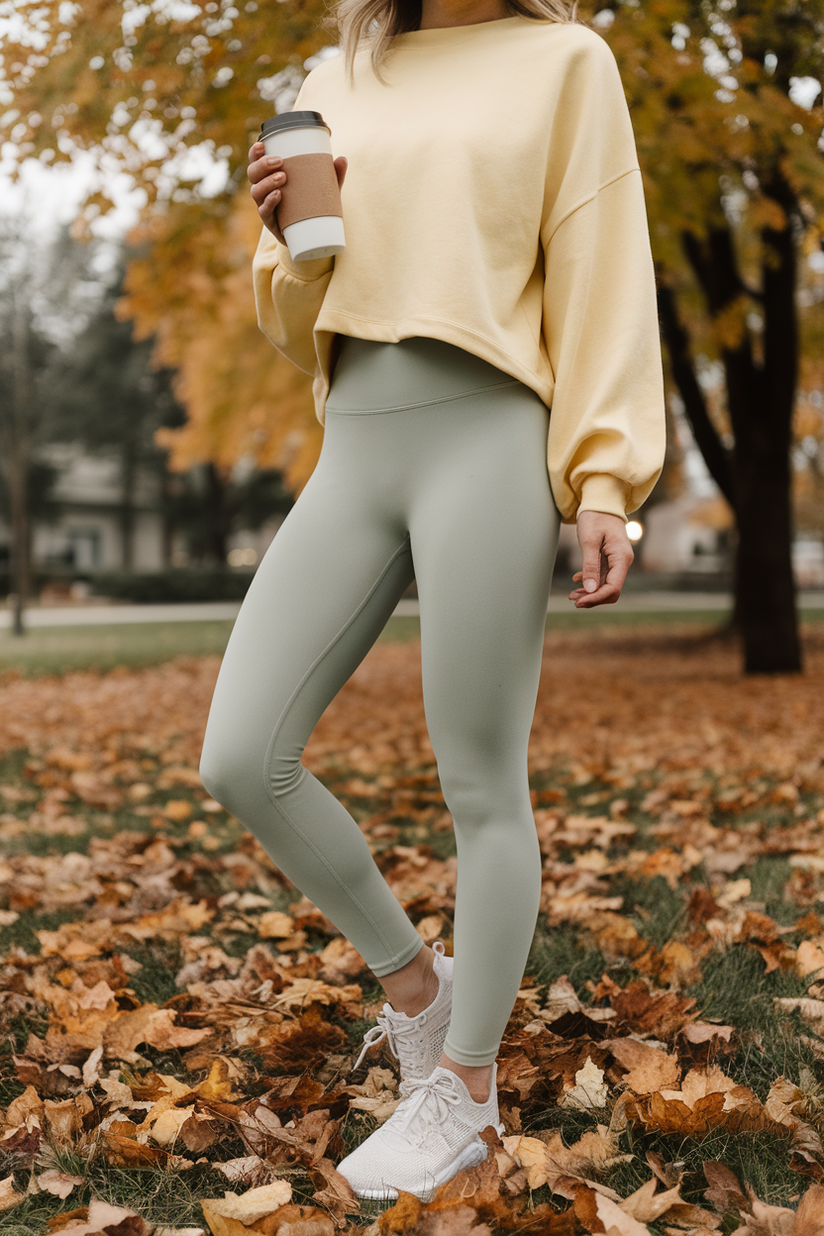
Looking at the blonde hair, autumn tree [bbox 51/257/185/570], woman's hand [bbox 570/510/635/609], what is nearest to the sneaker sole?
woman's hand [bbox 570/510/635/609]

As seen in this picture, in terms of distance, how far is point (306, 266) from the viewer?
5.75 feet

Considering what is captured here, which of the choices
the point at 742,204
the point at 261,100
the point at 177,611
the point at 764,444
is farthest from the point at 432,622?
the point at 177,611

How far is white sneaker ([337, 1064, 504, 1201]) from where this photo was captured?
1676 millimetres

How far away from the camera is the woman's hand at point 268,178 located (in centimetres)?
163

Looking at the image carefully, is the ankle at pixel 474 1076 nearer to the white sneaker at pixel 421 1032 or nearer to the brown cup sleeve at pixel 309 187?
the white sneaker at pixel 421 1032

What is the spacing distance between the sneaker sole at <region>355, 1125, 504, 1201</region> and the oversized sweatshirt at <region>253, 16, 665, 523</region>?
1045 mm

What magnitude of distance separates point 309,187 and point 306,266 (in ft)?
0.55

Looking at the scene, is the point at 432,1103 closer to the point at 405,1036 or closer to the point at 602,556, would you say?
the point at 405,1036

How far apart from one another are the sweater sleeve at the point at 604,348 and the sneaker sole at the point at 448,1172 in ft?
3.44

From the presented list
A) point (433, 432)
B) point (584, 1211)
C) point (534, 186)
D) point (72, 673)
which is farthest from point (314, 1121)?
point (72, 673)

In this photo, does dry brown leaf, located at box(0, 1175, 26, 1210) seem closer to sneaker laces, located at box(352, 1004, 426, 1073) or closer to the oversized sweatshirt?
sneaker laces, located at box(352, 1004, 426, 1073)

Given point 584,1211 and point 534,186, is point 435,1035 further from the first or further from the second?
point 534,186

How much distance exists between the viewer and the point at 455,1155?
1.70 m

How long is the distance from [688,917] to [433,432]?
1.86 metres
